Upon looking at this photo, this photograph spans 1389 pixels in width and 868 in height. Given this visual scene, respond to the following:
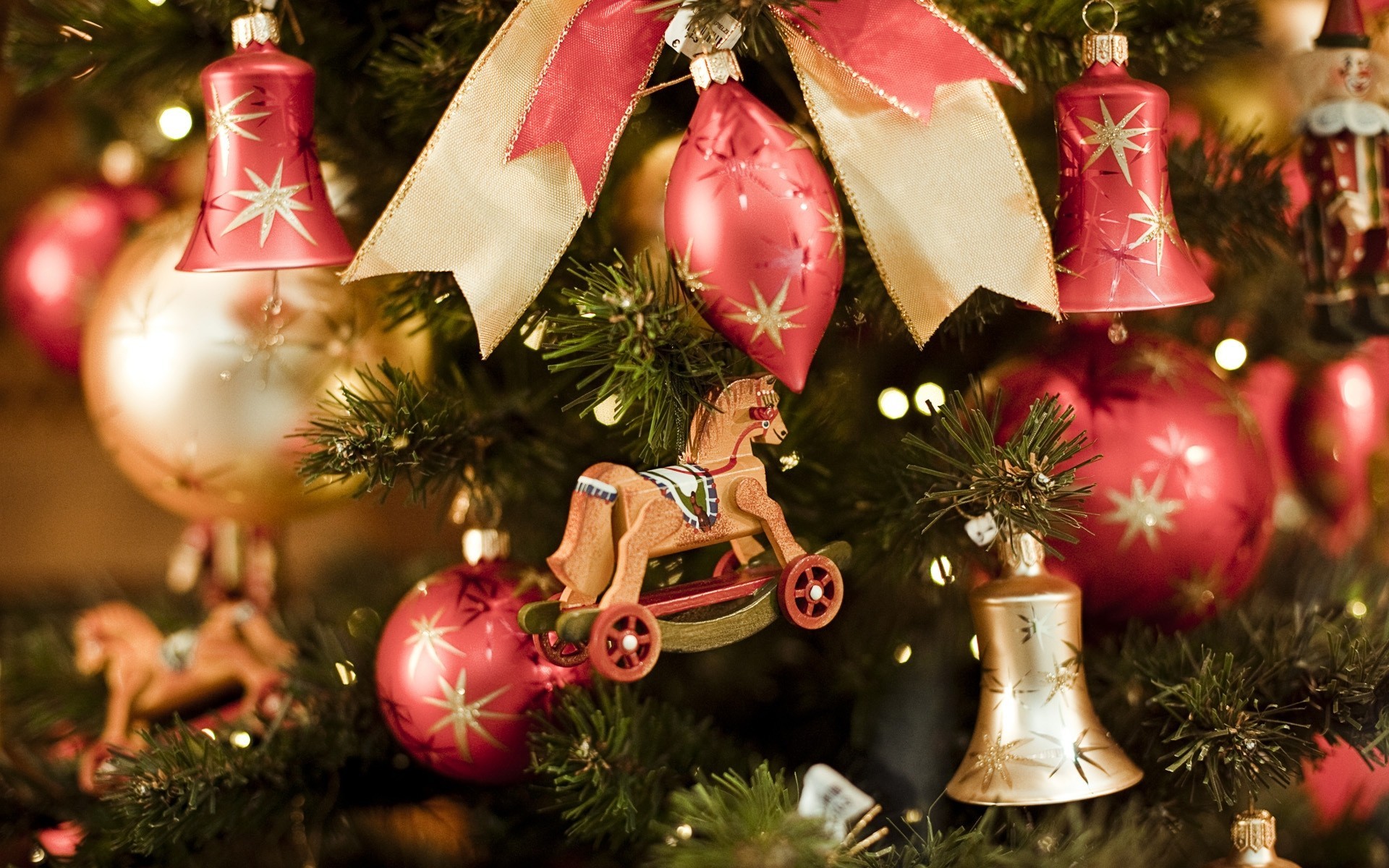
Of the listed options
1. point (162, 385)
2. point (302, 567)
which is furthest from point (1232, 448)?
point (302, 567)

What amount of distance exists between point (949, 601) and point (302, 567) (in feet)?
3.06

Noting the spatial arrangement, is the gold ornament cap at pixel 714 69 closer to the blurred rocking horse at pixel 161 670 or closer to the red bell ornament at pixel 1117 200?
the red bell ornament at pixel 1117 200

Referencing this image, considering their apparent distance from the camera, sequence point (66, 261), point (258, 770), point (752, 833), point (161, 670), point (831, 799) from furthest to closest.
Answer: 1. point (66, 261)
2. point (161, 670)
3. point (258, 770)
4. point (831, 799)
5. point (752, 833)

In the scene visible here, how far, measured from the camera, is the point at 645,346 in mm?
456

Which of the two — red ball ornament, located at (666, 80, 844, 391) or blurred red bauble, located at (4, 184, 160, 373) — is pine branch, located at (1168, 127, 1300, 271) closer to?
red ball ornament, located at (666, 80, 844, 391)

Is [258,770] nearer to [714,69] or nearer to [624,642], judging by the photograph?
[624,642]

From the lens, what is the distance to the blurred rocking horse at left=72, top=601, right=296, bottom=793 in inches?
30.8

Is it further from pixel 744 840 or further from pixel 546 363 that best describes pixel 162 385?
pixel 744 840

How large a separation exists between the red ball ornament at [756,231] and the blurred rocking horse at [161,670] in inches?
18.1

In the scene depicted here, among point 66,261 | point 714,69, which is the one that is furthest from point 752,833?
point 66,261

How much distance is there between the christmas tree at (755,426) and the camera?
0.49m

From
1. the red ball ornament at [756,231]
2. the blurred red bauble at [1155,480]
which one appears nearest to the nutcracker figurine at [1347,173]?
the blurred red bauble at [1155,480]

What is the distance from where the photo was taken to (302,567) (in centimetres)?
139

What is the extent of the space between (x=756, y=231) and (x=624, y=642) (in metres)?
0.17
